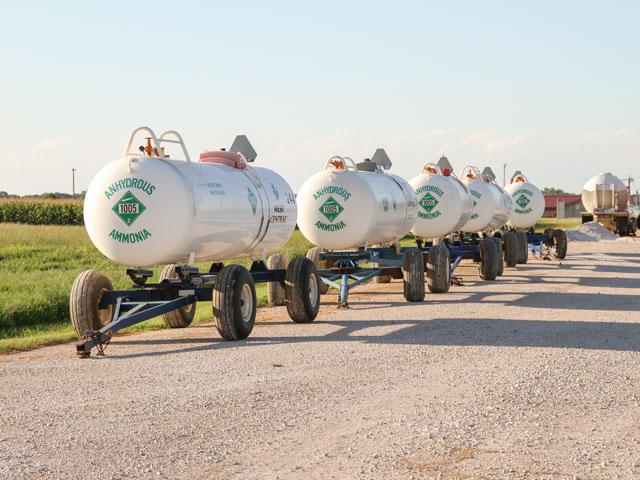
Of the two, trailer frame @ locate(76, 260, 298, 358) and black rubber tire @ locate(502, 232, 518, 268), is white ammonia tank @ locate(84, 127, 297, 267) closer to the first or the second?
trailer frame @ locate(76, 260, 298, 358)

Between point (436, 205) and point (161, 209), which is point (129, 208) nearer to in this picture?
point (161, 209)

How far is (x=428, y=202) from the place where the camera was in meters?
23.8

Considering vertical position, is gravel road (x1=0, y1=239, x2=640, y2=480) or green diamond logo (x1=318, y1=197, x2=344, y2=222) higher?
green diamond logo (x1=318, y1=197, x2=344, y2=222)

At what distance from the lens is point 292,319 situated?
15.8 metres

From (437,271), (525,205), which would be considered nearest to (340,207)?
(437,271)

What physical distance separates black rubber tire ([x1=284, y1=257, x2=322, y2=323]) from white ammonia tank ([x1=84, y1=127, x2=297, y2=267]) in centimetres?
121

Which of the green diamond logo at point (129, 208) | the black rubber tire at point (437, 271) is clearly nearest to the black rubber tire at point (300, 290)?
the green diamond logo at point (129, 208)

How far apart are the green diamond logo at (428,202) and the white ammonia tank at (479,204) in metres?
4.36

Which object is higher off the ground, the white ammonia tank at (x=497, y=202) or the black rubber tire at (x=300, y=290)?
the white ammonia tank at (x=497, y=202)

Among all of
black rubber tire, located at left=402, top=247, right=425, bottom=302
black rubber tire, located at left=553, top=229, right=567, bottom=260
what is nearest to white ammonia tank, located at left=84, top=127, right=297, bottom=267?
black rubber tire, located at left=402, top=247, right=425, bottom=302

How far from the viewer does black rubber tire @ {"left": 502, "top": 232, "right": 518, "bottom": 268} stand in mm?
28688

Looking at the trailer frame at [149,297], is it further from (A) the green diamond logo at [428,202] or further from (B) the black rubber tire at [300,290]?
(A) the green diamond logo at [428,202]

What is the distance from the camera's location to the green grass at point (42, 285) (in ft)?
53.7

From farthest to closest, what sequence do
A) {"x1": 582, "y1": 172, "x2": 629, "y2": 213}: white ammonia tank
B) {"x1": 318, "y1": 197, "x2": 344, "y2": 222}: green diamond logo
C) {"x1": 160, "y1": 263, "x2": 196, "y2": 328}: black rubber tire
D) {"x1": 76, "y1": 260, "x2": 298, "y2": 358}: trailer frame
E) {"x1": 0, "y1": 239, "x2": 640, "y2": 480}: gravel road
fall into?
{"x1": 582, "y1": 172, "x2": 629, "y2": 213}: white ammonia tank < {"x1": 318, "y1": 197, "x2": 344, "y2": 222}: green diamond logo < {"x1": 160, "y1": 263, "x2": 196, "y2": 328}: black rubber tire < {"x1": 76, "y1": 260, "x2": 298, "y2": 358}: trailer frame < {"x1": 0, "y1": 239, "x2": 640, "y2": 480}: gravel road
